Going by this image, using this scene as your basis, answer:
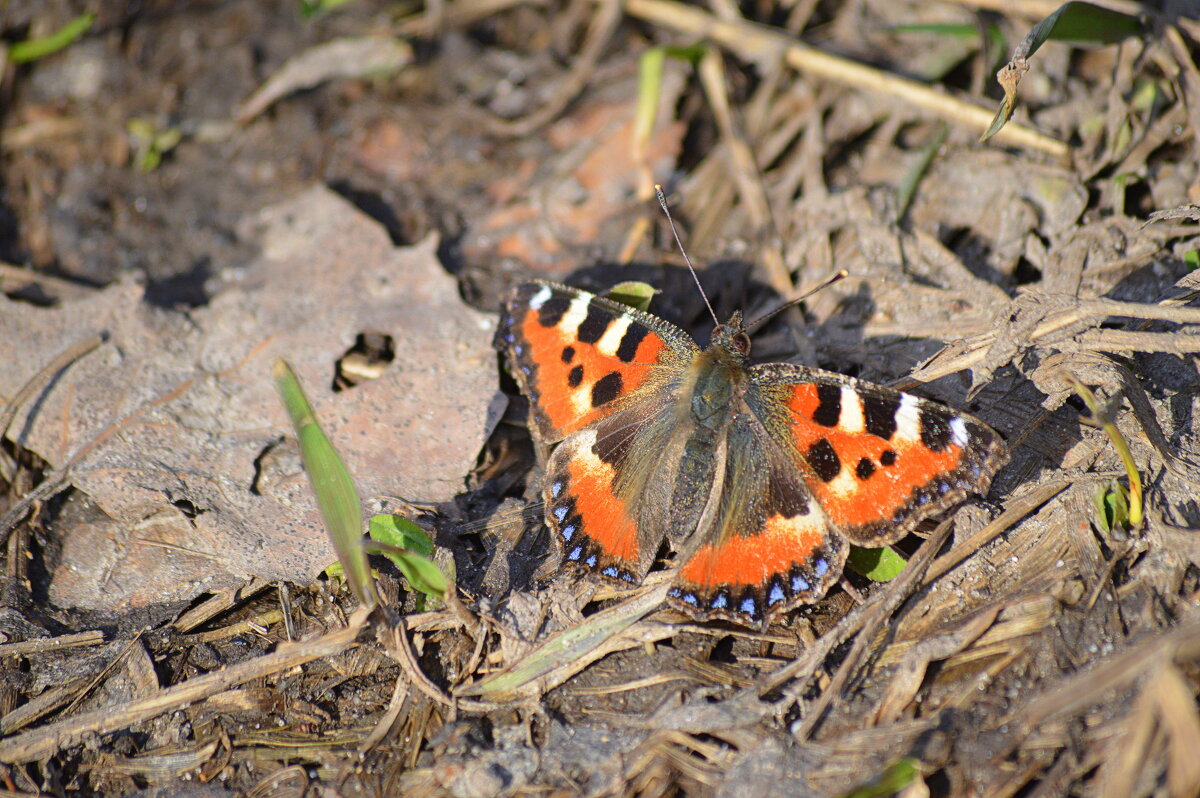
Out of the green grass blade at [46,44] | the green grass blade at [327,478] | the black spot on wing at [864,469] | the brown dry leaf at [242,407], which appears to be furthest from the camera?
the green grass blade at [46,44]

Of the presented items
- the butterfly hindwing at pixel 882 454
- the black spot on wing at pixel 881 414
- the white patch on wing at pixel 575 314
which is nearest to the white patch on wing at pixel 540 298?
the white patch on wing at pixel 575 314

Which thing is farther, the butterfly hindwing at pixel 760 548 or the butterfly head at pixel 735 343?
the butterfly head at pixel 735 343

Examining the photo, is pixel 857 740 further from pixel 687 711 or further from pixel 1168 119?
pixel 1168 119

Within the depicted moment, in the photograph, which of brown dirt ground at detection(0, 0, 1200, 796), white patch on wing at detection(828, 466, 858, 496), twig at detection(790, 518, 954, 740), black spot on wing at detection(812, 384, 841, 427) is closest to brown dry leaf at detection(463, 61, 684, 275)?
brown dirt ground at detection(0, 0, 1200, 796)

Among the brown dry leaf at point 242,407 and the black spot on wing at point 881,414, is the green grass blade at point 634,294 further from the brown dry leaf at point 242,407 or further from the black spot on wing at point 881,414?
the black spot on wing at point 881,414

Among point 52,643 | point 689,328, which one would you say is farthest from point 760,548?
point 52,643

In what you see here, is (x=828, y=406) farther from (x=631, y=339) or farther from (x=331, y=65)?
(x=331, y=65)

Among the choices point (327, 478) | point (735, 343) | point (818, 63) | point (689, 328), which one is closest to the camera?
point (327, 478)

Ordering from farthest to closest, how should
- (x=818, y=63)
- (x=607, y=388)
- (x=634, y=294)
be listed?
(x=818, y=63), (x=634, y=294), (x=607, y=388)
